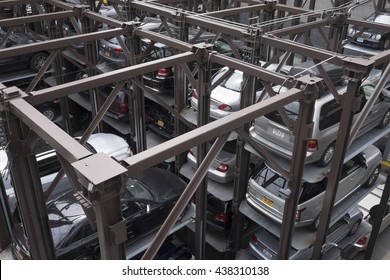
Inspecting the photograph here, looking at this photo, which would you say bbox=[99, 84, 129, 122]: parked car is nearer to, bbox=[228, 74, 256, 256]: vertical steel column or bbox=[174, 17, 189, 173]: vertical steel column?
bbox=[174, 17, 189, 173]: vertical steel column

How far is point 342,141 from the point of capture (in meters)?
6.28

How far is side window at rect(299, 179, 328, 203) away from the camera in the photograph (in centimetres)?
742

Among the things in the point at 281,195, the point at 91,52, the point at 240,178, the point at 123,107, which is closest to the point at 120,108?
the point at 123,107

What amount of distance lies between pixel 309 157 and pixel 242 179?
1.33m

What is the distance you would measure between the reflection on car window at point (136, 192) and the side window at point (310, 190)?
275 centimetres

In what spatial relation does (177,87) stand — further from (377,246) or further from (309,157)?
(377,246)

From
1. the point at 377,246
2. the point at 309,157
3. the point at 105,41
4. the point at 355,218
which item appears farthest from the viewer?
the point at 105,41

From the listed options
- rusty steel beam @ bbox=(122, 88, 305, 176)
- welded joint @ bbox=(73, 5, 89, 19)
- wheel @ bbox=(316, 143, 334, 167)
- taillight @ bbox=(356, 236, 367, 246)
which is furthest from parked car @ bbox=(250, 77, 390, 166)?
welded joint @ bbox=(73, 5, 89, 19)

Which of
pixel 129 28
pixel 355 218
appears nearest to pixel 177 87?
pixel 129 28

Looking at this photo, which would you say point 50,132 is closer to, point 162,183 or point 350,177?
point 162,183

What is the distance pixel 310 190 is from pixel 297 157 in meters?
2.35

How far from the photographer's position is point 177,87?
842 centimetres

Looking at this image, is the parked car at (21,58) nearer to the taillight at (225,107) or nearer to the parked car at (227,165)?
the taillight at (225,107)

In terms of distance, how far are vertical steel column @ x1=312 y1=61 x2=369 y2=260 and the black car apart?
266 cm
